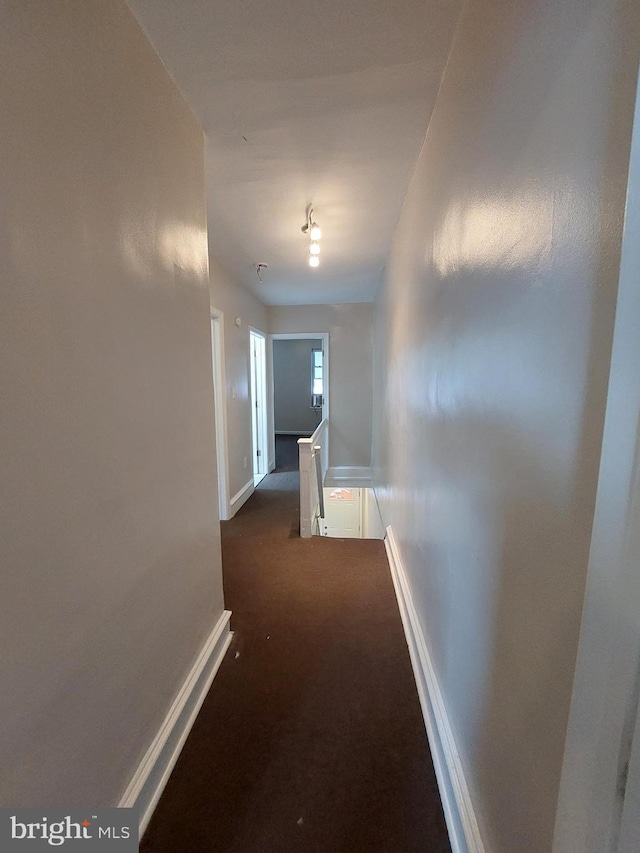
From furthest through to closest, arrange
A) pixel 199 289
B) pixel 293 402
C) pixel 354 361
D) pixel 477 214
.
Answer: pixel 293 402 → pixel 354 361 → pixel 199 289 → pixel 477 214

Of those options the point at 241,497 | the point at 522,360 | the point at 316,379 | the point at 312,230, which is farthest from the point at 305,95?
the point at 316,379

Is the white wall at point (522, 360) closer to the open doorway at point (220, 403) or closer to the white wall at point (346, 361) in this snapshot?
the open doorway at point (220, 403)

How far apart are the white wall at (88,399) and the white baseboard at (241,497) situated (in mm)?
2236

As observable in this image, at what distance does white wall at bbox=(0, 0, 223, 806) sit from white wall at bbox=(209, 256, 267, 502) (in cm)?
202

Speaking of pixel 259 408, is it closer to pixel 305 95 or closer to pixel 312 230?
pixel 312 230

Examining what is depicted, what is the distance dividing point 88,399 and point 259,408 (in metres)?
4.09

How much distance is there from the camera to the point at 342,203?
2215 millimetres

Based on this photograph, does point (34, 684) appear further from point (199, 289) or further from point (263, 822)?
point (199, 289)

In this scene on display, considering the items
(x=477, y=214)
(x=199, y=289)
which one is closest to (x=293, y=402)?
(x=199, y=289)

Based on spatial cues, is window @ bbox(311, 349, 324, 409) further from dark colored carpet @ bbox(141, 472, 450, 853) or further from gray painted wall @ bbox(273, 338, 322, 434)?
dark colored carpet @ bbox(141, 472, 450, 853)

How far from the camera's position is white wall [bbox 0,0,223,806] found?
70cm

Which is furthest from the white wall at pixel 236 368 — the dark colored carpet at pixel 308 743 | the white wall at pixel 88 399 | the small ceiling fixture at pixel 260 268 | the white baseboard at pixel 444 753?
the white baseboard at pixel 444 753

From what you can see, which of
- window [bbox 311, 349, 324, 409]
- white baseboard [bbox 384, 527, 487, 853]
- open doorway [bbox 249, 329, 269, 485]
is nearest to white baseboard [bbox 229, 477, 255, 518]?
open doorway [bbox 249, 329, 269, 485]

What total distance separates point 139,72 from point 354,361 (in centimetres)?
421
